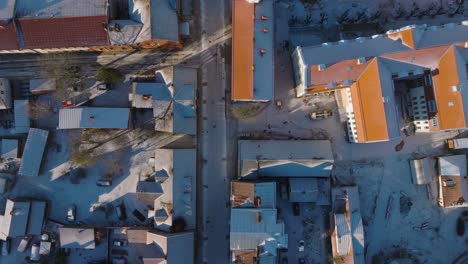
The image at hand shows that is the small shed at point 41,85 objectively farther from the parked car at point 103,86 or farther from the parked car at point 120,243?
the parked car at point 120,243

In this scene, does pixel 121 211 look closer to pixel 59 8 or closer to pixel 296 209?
pixel 296 209

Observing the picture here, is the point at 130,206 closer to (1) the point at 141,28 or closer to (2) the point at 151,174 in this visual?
(2) the point at 151,174

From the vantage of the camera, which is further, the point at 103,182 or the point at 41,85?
the point at 103,182

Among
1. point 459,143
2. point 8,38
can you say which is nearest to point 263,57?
point 459,143

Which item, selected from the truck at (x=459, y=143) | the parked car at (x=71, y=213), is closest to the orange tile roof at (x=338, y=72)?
Answer: the truck at (x=459, y=143)

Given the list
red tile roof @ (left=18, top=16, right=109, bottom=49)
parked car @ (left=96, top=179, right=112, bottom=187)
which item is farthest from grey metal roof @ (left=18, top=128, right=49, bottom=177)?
red tile roof @ (left=18, top=16, right=109, bottom=49)
